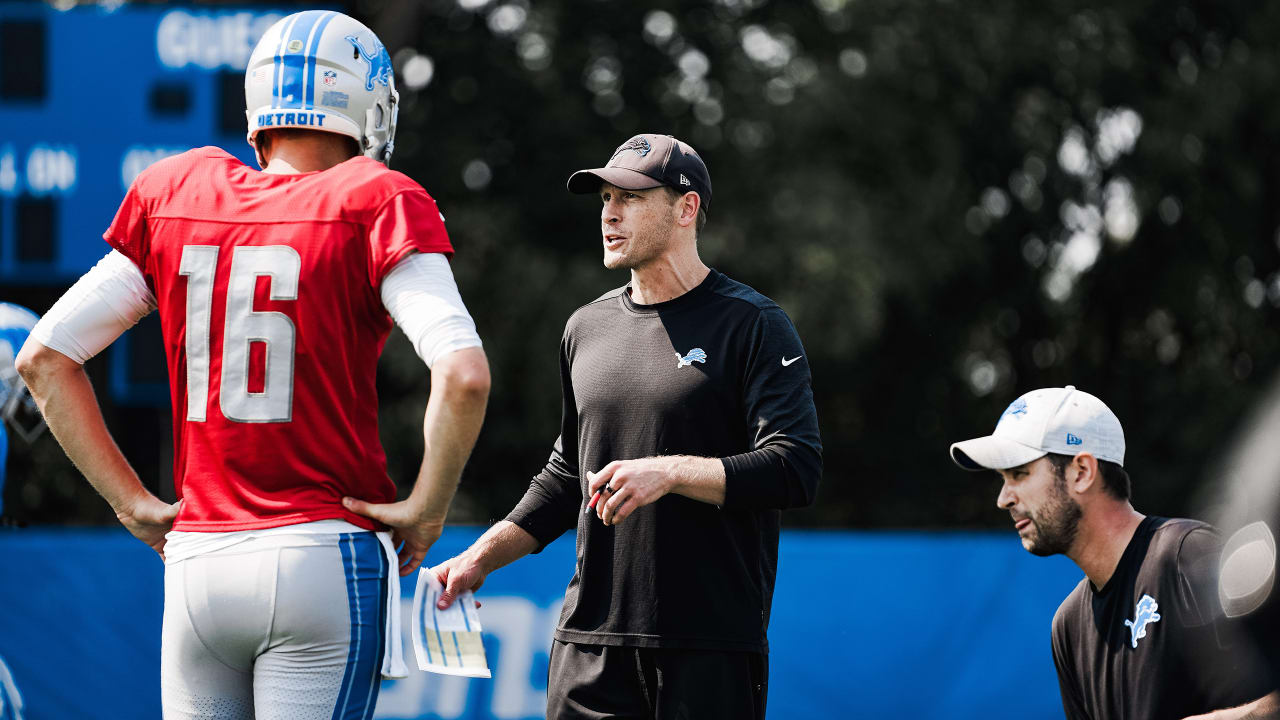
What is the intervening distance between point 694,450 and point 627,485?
1.34ft

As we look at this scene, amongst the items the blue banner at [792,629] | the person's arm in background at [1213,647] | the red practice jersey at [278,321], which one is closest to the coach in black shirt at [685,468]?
the red practice jersey at [278,321]

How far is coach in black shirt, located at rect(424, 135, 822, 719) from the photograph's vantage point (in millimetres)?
3389

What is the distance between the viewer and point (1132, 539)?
3637 millimetres

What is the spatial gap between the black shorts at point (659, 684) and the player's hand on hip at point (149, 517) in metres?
1.08

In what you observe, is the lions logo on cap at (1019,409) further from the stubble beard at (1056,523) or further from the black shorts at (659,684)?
the black shorts at (659,684)

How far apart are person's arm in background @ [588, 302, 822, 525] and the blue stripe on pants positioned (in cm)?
58

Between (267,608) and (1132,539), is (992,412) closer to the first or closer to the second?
(1132,539)

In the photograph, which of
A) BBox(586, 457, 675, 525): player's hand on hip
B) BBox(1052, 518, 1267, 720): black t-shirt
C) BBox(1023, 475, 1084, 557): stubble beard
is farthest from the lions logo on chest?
BBox(586, 457, 675, 525): player's hand on hip

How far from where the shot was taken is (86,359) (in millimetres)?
2822

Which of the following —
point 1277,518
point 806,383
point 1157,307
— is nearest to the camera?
point 1277,518

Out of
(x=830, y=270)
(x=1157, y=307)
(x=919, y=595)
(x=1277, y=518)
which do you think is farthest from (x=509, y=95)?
(x=1277, y=518)

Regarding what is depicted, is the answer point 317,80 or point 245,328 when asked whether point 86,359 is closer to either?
point 245,328

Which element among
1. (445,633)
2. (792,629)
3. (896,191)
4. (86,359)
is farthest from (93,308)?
(896,191)

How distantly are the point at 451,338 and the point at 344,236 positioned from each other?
0.28m
